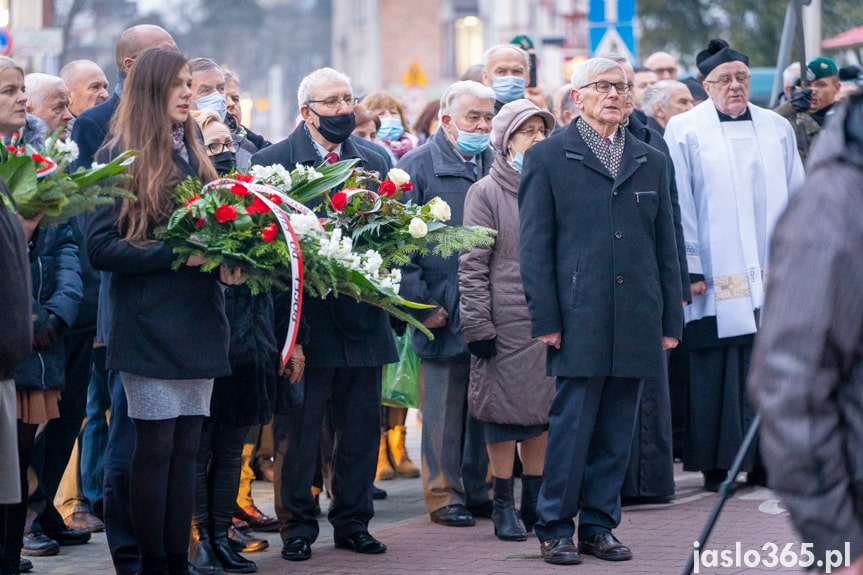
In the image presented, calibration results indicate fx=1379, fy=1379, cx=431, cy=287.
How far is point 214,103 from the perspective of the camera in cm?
771

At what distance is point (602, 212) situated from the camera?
6809 mm

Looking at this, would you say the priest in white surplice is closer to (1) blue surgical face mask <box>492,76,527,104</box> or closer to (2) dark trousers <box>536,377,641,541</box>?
(1) blue surgical face mask <box>492,76,527,104</box>

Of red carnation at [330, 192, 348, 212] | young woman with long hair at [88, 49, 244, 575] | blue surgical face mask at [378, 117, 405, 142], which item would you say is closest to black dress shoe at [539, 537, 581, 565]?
young woman with long hair at [88, 49, 244, 575]

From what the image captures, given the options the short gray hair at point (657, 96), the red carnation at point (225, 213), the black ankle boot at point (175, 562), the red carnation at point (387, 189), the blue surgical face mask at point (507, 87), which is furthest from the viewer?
the short gray hair at point (657, 96)

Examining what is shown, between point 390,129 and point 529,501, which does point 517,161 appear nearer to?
point 529,501

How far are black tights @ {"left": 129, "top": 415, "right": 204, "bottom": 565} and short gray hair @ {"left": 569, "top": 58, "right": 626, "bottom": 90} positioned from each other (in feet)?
8.85

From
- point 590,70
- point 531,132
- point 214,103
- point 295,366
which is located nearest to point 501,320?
point 531,132

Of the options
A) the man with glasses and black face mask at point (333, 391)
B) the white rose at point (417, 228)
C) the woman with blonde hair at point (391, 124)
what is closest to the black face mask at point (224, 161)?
the man with glasses and black face mask at point (333, 391)

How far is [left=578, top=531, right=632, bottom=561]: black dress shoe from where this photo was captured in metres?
6.71

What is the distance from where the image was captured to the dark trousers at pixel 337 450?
709cm

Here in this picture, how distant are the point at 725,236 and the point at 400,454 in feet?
9.98

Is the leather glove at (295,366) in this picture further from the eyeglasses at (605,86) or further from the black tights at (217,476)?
the eyeglasses at (605,86)

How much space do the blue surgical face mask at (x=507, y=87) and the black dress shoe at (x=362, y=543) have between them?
3.72m

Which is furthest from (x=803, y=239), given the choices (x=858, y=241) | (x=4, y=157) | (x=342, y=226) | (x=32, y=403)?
(x=32, y=403)
